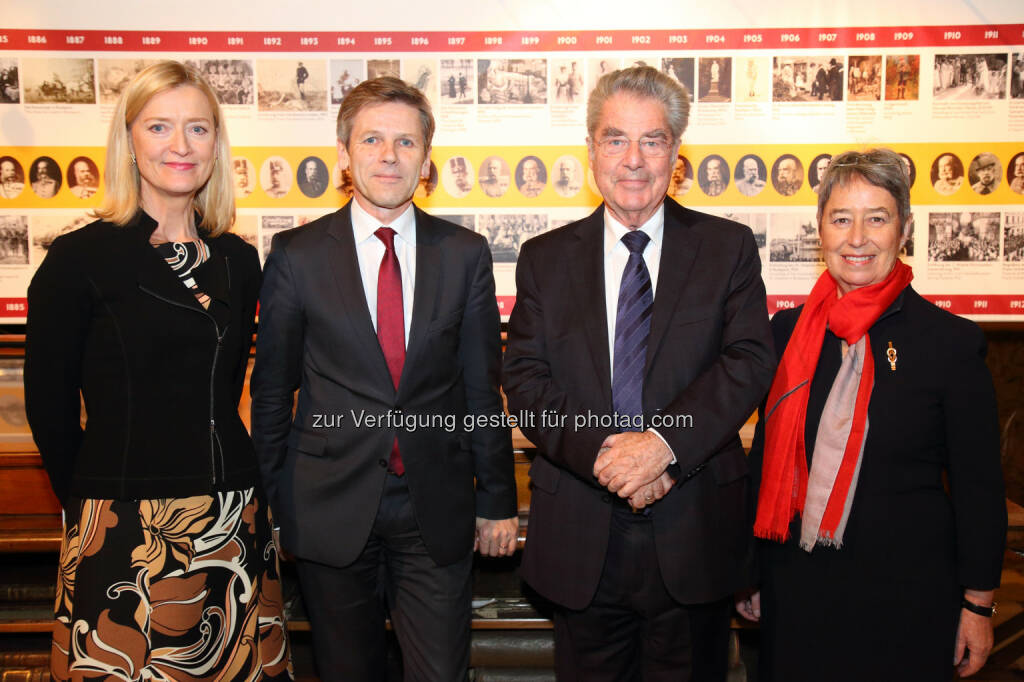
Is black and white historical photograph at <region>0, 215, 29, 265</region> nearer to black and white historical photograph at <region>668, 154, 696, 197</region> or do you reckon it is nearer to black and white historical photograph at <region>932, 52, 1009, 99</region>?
black and white historical photograph at <region>668, 154, 696, 197</region>

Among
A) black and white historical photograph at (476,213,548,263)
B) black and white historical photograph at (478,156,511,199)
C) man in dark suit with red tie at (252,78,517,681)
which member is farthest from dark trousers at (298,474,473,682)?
black and white historical photograph at (478,156,511,199)

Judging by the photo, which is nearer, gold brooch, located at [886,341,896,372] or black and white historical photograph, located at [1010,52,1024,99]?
gold brooch, located at [886,341,896,372]

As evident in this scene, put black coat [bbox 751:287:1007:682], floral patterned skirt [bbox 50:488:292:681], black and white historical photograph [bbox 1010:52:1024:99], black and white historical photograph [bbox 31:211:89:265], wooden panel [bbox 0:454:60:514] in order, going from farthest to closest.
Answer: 1. black and white historical photograph [bbox 31:211:89:265]
2. black and white historical photograph [bbox 1010:52:1024:99]
3. wooden panel [bbox 0:454:60:514]
4. black coat [bbox 751:287:1007:682]
5. floral patterned skirt [bbox 50:488:292:681]

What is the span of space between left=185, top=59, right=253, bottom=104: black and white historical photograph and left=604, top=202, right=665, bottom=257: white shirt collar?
6.14 ft

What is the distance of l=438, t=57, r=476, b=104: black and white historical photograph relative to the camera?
3.09 meters

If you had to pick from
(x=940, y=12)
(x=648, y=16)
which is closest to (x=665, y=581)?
(x=648, y=16)

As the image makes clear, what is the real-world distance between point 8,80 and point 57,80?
19 centimetres

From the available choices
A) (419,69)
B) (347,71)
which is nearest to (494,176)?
(419,69)

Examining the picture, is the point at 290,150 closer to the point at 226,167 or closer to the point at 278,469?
the point at 226,167

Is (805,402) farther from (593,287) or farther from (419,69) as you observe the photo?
(419,69)

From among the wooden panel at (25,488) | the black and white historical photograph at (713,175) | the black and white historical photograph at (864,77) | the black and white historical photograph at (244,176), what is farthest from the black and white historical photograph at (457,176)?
the wooden panel at (25,488)

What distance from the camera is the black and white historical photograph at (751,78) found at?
308 centimetres

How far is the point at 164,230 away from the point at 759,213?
2331mm

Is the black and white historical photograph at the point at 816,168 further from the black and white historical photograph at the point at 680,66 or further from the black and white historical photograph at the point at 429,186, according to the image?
the black and white historical photograph at the point at 429,186
